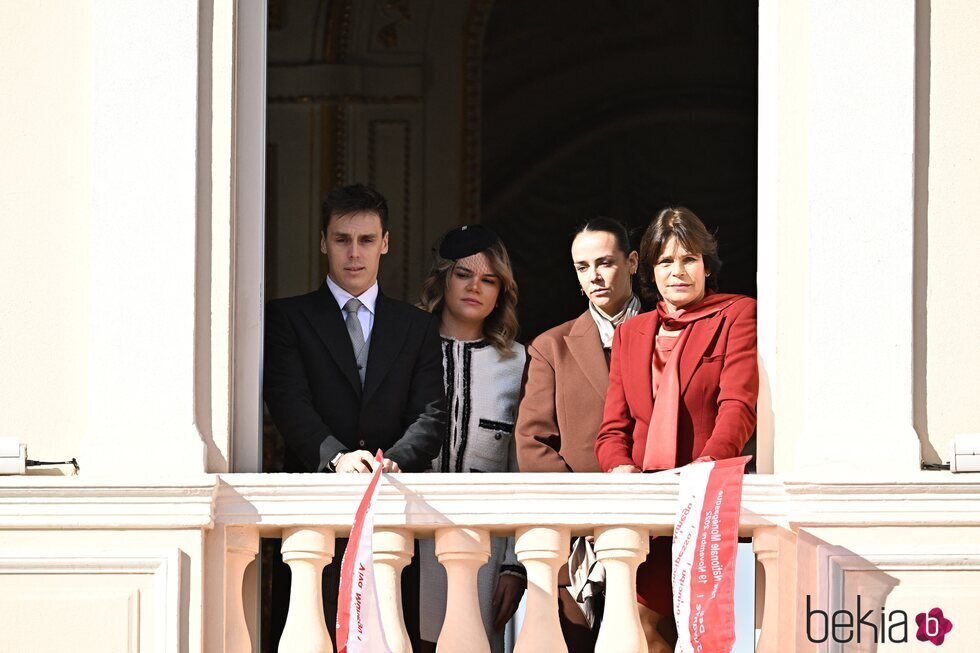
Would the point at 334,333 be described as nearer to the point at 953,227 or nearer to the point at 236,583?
the point at 236,583

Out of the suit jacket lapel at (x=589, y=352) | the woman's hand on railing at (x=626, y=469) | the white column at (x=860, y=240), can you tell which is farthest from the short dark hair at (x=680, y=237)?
the woman's hand on railing at (x=626, y=469)

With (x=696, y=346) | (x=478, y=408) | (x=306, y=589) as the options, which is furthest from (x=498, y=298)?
(x=306, y=589)

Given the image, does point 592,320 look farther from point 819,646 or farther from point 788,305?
point 819,646

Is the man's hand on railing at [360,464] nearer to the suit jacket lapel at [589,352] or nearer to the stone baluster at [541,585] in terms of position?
the stone baluster at [541,585]

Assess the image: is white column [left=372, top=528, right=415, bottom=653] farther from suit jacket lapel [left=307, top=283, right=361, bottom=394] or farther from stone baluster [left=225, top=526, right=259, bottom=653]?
suit jacket lapel [left=307, top=283, right=361, bottom=394]

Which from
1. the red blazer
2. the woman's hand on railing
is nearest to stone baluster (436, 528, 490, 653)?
the woman's hand on railing

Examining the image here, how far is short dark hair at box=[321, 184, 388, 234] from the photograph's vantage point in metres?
6.88

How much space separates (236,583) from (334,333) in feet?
3.09

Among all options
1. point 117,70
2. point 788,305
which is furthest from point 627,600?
point 117,70

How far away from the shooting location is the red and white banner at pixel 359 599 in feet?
19.4

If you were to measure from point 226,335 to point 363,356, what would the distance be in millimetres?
623

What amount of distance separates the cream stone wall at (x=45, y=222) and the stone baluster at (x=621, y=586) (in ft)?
5.22

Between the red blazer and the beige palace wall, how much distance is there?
0.56 meters

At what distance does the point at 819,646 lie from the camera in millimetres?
6039
